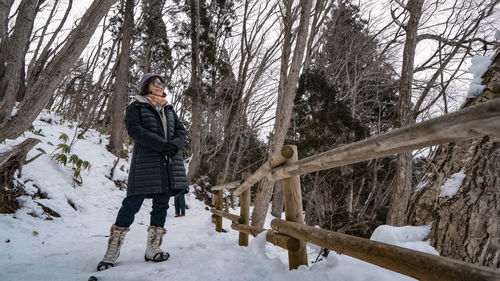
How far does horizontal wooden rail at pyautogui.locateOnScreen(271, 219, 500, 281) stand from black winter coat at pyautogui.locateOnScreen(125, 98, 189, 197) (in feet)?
4.69

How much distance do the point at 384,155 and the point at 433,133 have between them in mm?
248

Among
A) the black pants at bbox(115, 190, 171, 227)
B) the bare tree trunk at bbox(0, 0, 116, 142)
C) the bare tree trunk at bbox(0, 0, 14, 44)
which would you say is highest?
the bare tree trunk at bbox(0, 0, 14, 44)

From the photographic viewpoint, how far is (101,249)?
3.07 meters

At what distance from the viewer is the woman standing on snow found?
92.7 inches

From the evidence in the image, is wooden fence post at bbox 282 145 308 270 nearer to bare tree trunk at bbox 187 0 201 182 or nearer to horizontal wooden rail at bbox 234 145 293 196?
horizontal wooden rail at bbox 234 145 293 196

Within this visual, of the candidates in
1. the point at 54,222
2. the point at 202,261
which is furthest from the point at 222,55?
the point at 202,261

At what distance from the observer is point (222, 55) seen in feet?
40.0

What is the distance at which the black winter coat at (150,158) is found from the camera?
237cm

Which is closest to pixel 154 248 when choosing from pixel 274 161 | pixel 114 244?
pixel 114 244

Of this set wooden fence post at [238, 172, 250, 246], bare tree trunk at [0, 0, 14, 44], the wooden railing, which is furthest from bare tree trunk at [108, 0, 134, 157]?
the wooden railing

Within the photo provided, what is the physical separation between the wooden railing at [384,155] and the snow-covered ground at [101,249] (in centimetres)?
21

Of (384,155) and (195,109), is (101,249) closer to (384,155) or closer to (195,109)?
(384,155)

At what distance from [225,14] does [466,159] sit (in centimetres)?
1173

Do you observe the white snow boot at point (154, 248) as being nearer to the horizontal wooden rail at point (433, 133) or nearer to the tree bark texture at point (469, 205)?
the horizontal wooden rail at point (433, 133)
